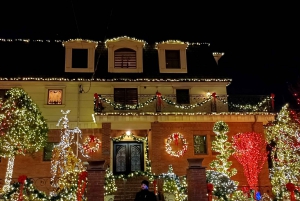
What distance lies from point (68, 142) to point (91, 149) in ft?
5.24

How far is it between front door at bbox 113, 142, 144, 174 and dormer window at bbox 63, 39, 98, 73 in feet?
17.4

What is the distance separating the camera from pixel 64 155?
17.7 meters

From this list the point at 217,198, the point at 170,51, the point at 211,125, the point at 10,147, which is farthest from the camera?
the point at 170,51

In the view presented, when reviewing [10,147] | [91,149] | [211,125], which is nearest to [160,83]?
[211,125]

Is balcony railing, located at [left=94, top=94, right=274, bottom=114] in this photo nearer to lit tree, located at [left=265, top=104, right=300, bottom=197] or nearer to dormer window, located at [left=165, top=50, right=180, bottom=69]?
lit tree, located at [left=265, top=104, right=300, bottom=197]

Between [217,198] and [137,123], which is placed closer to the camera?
[217,198]

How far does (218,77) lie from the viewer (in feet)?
69.1

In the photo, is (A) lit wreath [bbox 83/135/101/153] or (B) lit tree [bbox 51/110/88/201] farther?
(A) lit wreath [bbox 83/135/101/153]

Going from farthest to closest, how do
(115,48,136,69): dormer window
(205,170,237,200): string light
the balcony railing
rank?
(115,48,136,69): dormer window, the balcony railing, (205,170,237,200): string light

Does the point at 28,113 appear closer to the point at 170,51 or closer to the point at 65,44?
the point at 65,44

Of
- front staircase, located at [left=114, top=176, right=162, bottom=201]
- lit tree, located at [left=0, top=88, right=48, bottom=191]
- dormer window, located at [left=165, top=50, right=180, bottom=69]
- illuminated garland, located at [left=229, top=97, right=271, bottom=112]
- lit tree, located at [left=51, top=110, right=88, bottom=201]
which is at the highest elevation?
dormer window, located at [left=165, top=50, right=180, bottom=69]

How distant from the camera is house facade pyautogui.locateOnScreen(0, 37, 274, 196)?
19.3m

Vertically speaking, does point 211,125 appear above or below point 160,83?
below

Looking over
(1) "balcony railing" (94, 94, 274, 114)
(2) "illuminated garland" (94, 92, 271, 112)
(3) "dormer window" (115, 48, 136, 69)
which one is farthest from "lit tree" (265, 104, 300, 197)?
(3) "dormer window" (115, 48, 136, 69)
